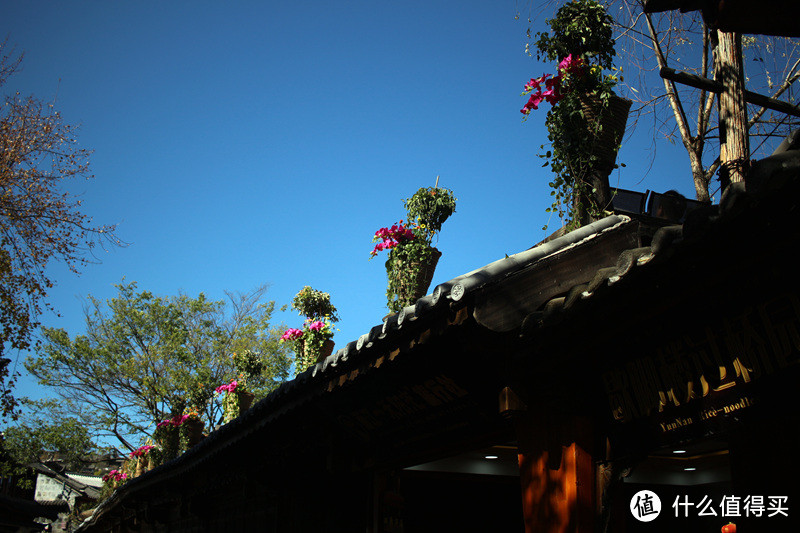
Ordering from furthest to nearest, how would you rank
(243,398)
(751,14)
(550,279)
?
(243,398), (550,279), (751,14)

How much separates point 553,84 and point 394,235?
11.1 ft

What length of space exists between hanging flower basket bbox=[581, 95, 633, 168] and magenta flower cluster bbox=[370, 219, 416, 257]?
347 cm

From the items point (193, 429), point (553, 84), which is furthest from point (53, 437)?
point (553, 84)

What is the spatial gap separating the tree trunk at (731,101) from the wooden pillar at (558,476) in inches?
189

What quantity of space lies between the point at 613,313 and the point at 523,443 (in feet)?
4.28

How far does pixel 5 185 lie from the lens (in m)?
15.6

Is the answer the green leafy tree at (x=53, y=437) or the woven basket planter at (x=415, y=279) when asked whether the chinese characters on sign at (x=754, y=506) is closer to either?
the woven basket planter at (x=415, y=279)

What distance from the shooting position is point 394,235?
977 centimetres

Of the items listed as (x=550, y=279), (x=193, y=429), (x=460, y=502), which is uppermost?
(x=193, y=429)

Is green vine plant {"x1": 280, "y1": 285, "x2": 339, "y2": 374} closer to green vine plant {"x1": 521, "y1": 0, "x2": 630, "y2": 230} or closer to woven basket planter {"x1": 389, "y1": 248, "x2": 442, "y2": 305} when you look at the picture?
woven basket planter {"x1": 389, "y1": 248, "x2": 442, "y2": 305}

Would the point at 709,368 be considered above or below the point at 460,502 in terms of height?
above

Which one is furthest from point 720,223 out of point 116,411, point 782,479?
point 116,411

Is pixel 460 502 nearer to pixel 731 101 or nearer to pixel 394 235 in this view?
pixel 394 235

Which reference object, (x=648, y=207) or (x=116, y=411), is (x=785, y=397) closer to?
(x=648, y=207)
